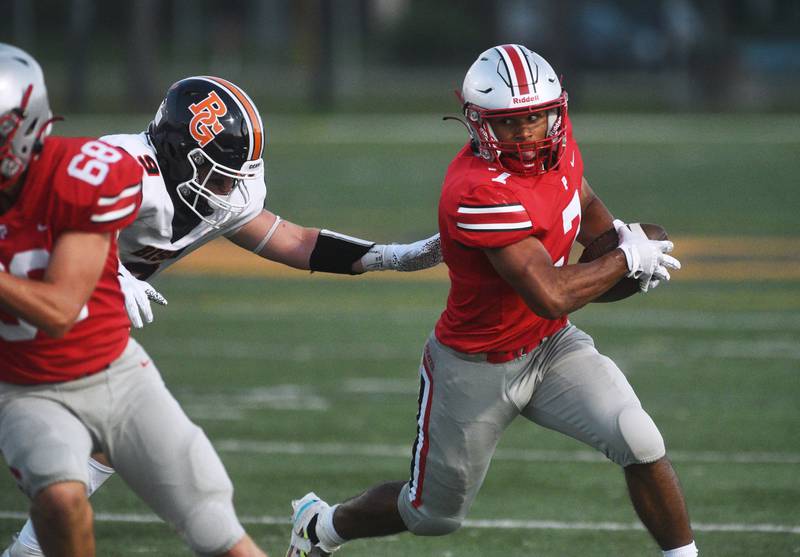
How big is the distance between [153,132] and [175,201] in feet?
0.93

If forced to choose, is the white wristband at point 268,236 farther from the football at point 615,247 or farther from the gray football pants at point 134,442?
the gray football pants at point 134,442

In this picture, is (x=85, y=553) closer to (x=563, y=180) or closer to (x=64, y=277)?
(x=64, y=277)

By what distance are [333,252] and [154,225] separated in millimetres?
754

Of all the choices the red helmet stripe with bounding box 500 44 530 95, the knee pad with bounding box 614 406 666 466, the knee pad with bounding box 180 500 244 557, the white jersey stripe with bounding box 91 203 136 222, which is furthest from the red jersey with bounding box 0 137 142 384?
the knee pad with bounding box 614 406 666 466

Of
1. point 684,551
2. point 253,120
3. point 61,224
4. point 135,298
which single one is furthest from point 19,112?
point 684,551

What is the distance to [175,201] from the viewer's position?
16.1ft

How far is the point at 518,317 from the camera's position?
4.69m

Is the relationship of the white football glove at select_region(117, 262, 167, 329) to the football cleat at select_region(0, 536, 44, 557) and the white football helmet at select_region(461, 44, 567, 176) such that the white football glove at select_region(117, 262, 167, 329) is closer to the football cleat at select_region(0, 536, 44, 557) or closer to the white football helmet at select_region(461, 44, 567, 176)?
the football cleat at select_region(0, 536, 44, 557)

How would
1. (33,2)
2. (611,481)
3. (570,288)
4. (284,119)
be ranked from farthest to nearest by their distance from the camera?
(33,2) → (284,119) → (611,481) → (570,288)

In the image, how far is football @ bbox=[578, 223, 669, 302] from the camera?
4855 millimetres

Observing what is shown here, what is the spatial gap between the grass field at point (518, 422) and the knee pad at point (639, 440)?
40.9 inches

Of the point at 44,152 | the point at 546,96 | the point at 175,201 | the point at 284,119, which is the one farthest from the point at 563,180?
the point at 284,119

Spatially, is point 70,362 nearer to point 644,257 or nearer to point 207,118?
point 207,118

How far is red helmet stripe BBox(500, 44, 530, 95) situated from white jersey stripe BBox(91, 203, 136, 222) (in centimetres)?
144
